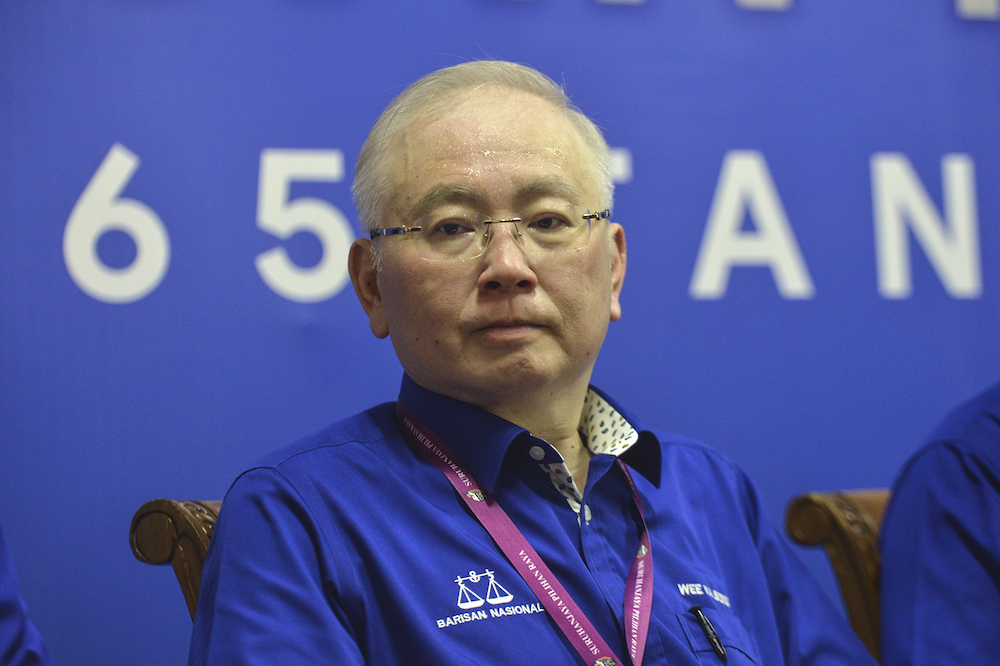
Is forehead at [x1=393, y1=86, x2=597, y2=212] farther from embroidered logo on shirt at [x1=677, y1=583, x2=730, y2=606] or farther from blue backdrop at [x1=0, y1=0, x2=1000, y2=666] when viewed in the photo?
blue backdrop at [x1=0, y1=0, x2=1000, y2=666]

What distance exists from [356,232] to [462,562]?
1210mm

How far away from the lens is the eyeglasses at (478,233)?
4.18 feet

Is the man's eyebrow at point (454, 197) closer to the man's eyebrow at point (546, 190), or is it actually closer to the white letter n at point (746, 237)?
the man's eyebrow at point (546, 190)

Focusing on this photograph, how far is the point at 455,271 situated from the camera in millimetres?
1260

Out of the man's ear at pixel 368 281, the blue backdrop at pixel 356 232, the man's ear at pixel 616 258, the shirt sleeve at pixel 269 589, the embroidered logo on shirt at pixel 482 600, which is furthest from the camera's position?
the blue backdrop at pixel 356 232

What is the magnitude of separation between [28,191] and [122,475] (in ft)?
2.26

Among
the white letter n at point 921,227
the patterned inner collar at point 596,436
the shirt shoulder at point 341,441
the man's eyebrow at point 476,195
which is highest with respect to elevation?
the man's eyebrow at point 476,195

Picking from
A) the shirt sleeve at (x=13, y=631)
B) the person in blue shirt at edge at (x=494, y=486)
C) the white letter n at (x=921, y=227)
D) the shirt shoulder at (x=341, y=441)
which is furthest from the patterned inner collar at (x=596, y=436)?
the white letter n at (x=921, y=227)

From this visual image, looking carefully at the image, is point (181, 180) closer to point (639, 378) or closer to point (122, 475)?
point (122, 475)

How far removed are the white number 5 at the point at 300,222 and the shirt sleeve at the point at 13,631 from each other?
103cm

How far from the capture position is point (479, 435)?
125cm

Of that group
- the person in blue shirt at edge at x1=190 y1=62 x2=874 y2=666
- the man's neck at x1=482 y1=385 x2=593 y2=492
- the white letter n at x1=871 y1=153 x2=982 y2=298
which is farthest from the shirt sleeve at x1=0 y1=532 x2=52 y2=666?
the white letter n at x1=871 y1=153 x2=982 y2=298

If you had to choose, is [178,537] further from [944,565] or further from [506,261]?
[944,565]

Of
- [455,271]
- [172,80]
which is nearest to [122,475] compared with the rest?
[172,80]
